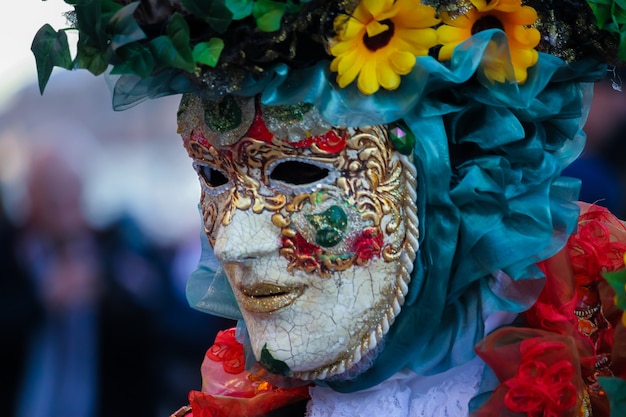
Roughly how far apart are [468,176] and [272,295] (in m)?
0.40

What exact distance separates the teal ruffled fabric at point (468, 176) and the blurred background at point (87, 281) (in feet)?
4.25

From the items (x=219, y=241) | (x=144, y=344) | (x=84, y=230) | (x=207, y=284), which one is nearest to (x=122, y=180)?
(x=84, y=230)

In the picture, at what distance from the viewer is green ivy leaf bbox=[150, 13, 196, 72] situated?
144 cm

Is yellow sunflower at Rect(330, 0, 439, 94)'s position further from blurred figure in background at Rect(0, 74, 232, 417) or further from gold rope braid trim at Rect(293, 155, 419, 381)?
blurred figure in background at Rect(0, 74, 232, 417)

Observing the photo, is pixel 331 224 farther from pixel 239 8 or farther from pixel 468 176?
pixel 239 8

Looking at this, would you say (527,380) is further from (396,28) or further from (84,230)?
(84,230)

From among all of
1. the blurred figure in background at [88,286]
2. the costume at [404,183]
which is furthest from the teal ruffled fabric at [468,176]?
the blurred figure in background at [88,286]

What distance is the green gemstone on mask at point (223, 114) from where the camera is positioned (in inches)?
63.8

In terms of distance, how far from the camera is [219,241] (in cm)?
163

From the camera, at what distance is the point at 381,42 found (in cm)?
156

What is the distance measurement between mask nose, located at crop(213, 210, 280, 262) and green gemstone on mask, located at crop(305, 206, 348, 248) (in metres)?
0.07

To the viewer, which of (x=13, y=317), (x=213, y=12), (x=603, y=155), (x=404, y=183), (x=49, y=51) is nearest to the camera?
(x=213, y=12)

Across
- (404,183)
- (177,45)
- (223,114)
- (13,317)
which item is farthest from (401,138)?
(13,317)

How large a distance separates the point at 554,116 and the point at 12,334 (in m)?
1.80
